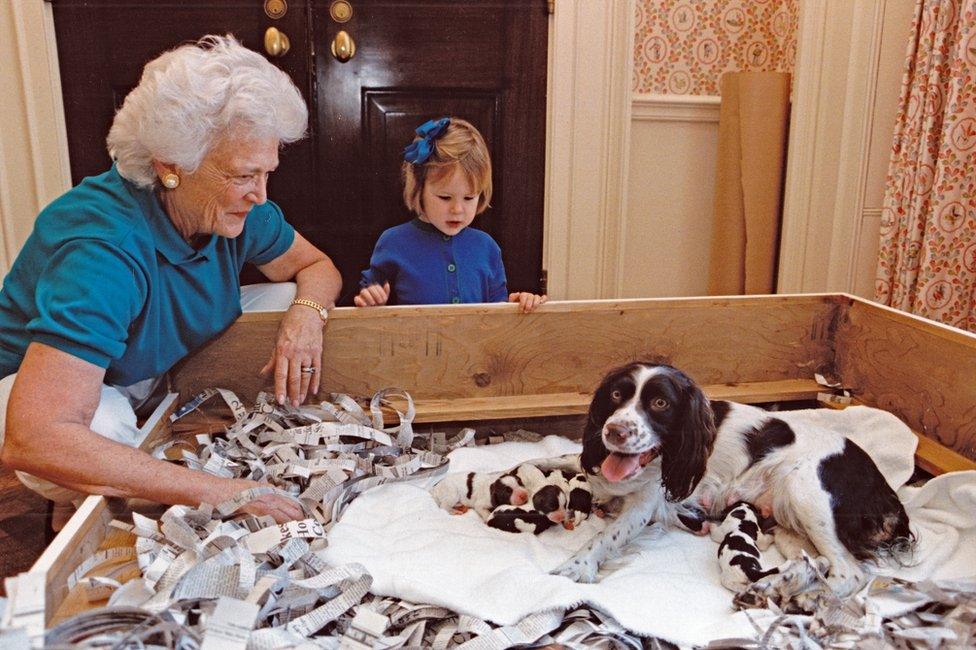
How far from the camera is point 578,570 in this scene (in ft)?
4.05

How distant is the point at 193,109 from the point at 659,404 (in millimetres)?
940

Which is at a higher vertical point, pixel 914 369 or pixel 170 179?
pixel 170 179

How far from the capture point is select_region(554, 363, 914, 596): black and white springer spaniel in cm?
123

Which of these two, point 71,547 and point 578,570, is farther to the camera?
point 578,570

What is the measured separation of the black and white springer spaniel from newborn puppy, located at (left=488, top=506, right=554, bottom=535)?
0.11 m

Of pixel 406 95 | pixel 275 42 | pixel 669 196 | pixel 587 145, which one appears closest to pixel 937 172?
pixel 669 196

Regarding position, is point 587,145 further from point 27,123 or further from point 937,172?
point 27,123

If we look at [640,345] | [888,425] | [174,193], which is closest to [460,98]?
[640,345]

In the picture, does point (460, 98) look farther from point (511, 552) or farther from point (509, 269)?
point (511, 552)

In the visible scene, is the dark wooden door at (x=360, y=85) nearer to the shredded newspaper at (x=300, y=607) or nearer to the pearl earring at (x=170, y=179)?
the pearl earring at (x=170, y=179)

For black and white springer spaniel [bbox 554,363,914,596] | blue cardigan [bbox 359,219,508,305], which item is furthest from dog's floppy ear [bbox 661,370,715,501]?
blue cardigan [bbox 359,219,508,305]

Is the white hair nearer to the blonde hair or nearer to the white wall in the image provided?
the blonde hair

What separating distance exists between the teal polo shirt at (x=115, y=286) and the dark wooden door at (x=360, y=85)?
128 cm

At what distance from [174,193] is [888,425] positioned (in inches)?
60.2
